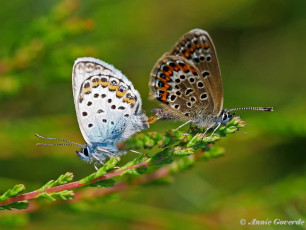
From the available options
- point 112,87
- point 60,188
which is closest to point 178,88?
point 112,87

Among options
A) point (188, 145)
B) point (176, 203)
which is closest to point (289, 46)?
point (176, 203)

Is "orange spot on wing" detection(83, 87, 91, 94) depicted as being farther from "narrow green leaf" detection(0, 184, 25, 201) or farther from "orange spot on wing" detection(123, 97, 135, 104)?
"narrow green leaf" detection(0, 184, 25, 201)

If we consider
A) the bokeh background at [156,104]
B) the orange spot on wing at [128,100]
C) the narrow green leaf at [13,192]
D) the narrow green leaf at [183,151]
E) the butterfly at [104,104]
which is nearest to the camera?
the narrow green leaf at [13,192]

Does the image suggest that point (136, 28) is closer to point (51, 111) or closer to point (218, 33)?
point (218, 33)

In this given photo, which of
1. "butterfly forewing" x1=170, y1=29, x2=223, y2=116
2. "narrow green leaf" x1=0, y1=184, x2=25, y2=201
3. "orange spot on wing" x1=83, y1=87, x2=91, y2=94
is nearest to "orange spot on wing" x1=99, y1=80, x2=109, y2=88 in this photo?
"orange spot on wing" x1=83, y1=87, x2=91, y2=94

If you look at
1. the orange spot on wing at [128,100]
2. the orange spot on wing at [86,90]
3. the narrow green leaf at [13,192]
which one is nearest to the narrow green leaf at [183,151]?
the narrow green leaf at [13,192]

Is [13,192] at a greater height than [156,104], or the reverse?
[13,192]

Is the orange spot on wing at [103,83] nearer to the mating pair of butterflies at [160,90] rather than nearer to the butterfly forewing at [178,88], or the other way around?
the mating pair of butterflies at [160,90]

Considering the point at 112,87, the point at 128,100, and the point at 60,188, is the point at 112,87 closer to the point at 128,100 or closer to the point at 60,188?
the point at 128,100
